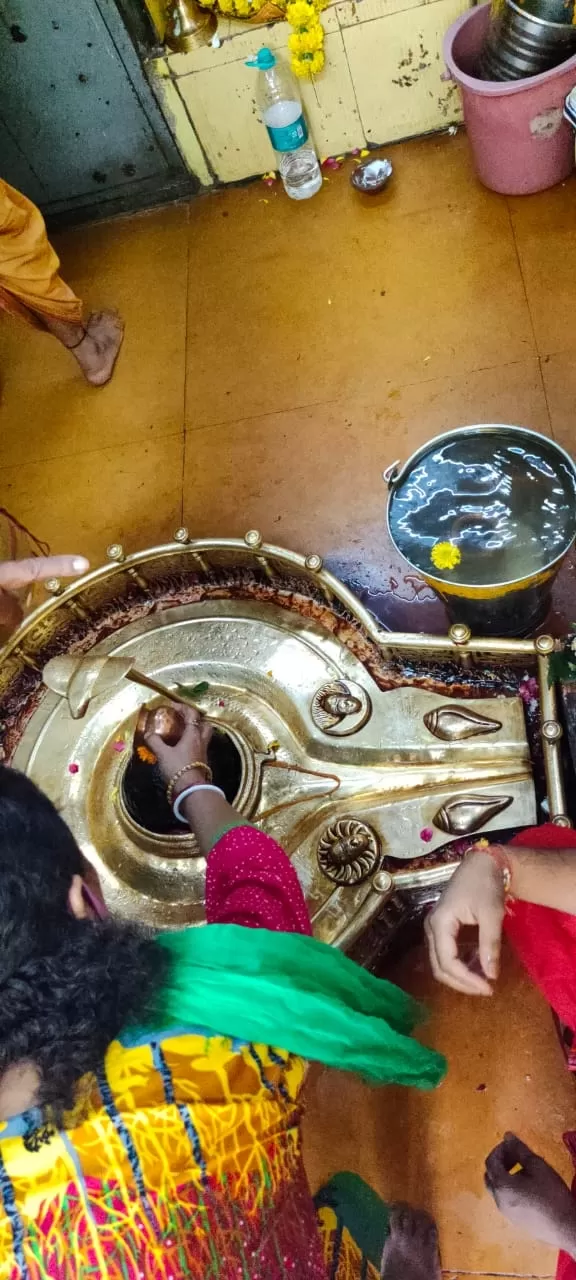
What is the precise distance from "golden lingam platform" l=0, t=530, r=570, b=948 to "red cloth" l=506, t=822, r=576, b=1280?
0.74 feet

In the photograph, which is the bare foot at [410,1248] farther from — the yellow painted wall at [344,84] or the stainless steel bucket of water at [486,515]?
the yellow painted wall at [344,84]

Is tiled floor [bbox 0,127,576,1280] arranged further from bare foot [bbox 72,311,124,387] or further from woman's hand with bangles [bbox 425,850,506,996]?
woman's hand with bangles [bbox 425,850,506,996]

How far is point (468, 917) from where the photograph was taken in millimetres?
1339

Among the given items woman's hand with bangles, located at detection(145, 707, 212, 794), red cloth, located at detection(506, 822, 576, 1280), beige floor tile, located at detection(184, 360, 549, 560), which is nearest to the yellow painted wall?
beige floor tile, located at detection(184, 360, 549, 560)

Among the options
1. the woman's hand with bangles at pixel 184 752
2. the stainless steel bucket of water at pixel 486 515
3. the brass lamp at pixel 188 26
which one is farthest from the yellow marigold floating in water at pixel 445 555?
the brass lamp at pixel 188 26

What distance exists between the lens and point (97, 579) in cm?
215

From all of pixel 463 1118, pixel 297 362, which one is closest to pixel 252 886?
pixel 463 1118

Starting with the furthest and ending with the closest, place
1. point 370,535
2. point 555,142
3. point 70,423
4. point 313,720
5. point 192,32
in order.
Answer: point 70,423 < point 192,32 < point 555,142 < point 370,535 < point 313,720

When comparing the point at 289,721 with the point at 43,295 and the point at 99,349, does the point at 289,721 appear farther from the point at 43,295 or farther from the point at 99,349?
the point at 99,349

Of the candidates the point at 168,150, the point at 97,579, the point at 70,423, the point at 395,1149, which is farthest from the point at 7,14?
the point at 395,1149

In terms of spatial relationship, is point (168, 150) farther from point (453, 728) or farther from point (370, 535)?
point (453, 728)

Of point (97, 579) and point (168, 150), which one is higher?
point (168, 150)

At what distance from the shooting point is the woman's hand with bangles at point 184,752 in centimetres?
169

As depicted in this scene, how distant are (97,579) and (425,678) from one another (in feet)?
2.78
